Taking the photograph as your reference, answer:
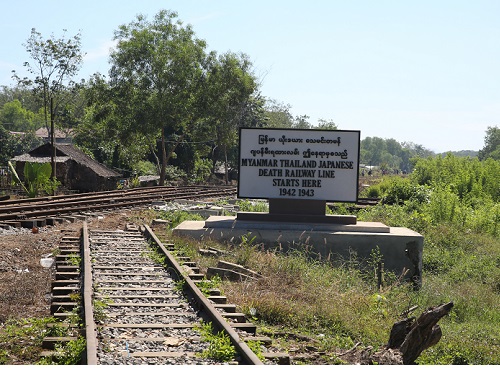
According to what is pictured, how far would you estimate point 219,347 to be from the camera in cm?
716

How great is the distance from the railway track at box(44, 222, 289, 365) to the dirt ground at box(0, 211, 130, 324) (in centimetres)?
30

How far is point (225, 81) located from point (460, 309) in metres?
46.7

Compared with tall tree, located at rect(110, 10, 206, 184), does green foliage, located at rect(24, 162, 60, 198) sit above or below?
below

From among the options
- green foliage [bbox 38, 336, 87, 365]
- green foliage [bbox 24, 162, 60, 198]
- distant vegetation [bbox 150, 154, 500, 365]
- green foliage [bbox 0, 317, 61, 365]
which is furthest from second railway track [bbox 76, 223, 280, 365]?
green foliage [bbox 24, 162, 60, 198]

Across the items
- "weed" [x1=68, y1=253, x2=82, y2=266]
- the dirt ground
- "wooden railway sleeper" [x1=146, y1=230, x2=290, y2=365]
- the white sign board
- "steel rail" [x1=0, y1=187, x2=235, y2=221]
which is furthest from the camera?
"steel rail" [x1=0, y1=187, x2=235, y2=221]

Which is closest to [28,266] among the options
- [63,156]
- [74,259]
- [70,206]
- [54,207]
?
[74,259]

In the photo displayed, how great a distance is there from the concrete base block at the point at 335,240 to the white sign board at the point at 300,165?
3.56 ft

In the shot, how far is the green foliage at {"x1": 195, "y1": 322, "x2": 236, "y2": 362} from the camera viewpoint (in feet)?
23.0

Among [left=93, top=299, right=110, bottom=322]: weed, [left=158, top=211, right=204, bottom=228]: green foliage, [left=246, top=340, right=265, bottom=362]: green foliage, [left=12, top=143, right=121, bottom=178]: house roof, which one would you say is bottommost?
[left=246, top=340, right=265, bottom=362]: green foliage

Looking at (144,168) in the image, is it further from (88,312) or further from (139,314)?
(88,312)

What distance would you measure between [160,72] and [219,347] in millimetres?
48201

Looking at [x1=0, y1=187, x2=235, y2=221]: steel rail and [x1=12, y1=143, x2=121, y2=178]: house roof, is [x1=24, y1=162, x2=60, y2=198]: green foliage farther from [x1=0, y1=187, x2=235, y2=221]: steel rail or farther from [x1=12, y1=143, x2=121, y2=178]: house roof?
[x1=12, y1=143, x2=121, y2=178]: house roof

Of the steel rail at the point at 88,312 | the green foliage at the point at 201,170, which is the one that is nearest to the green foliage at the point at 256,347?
the steel rail at the point at 88,312

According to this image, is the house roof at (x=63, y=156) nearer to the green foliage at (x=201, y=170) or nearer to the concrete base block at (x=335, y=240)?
the green foliage at (x=201, y=170)
